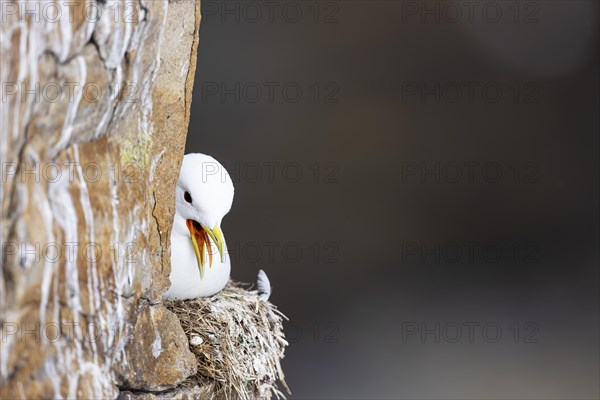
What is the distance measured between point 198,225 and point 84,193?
658mm

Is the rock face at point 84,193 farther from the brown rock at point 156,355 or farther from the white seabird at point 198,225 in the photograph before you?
the white seabird at point 198,225

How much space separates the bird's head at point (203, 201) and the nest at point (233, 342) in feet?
0.43

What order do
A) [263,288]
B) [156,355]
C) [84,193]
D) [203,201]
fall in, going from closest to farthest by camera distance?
[84,193], [156,355], [203,201], [263,288]

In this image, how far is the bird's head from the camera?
1.95 meters

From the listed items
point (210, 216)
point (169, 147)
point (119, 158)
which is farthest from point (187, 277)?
point (119, 158)

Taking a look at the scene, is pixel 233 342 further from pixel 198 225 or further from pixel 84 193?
pixel 84 193

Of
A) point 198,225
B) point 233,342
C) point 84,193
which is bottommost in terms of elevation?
point 233,342

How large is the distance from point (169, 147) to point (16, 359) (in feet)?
1.95

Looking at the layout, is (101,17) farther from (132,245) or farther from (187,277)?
(187,277)

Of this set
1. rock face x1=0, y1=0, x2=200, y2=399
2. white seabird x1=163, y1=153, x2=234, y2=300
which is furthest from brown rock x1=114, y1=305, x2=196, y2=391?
white seabird x1=163, y1=153, x2=234, y2=300

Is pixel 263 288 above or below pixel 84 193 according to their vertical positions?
below

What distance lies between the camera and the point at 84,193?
1.40 meters

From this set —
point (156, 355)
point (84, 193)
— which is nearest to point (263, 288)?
point (156, 355)

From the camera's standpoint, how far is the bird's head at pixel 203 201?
1.95 meters
